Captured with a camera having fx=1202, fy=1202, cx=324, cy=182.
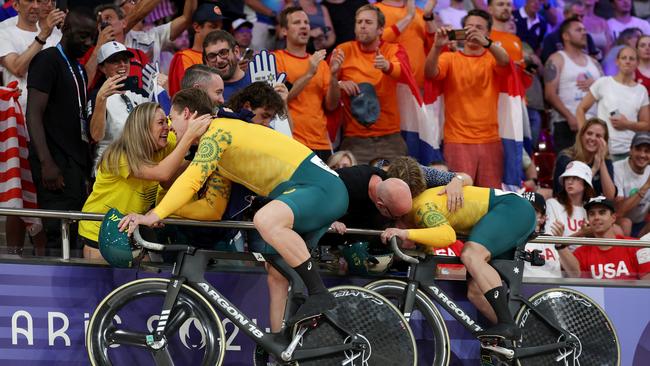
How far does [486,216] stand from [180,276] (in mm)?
2227

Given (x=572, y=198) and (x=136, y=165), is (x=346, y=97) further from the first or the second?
(x=136, y=165)

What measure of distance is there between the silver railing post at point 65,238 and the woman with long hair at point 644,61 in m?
7.58

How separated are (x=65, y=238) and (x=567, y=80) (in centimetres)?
694

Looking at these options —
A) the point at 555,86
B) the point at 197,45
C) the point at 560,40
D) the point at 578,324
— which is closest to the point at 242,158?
the point at 578,324

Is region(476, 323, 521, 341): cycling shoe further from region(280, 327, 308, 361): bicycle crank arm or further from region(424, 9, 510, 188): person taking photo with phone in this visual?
region(424, 9, 510, 188): person taking photo with phone

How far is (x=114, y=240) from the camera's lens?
7.54 metres

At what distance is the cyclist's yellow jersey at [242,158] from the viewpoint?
7.45m

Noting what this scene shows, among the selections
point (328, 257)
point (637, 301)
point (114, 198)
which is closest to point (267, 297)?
point (328, 257)

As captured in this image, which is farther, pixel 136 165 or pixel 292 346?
pixel 136 165

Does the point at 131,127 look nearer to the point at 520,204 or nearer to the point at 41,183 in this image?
the point at 41,183

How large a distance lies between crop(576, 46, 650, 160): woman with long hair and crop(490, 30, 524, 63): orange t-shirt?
91 cm

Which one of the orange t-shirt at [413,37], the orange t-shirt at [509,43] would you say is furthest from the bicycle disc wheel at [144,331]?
the orange t-shirt at [509,43]

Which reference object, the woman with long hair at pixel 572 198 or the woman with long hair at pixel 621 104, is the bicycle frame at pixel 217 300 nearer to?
the woman with long hair at pixel 572 198

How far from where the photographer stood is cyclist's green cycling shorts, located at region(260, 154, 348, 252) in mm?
7547
